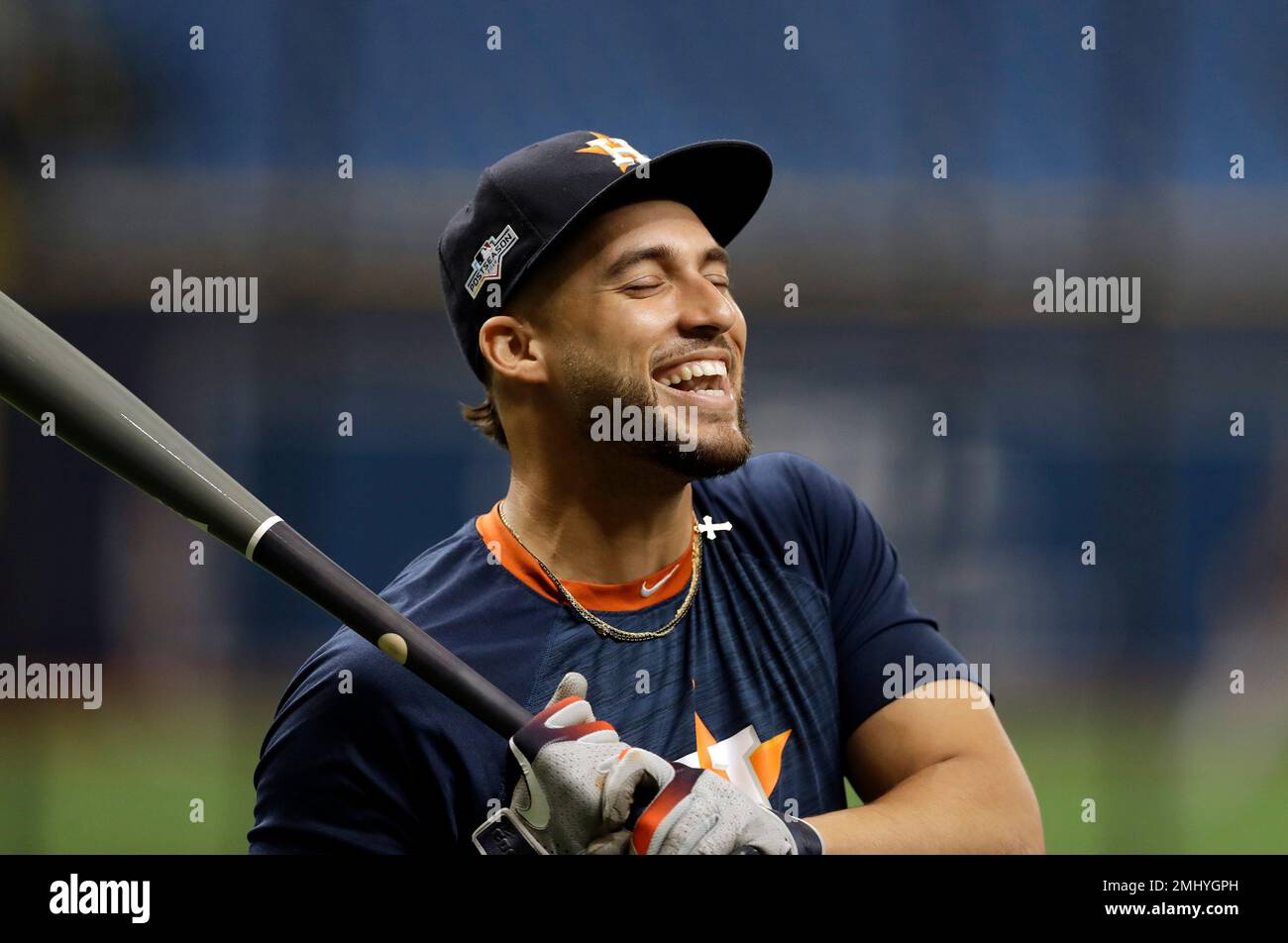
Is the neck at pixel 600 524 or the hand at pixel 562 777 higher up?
the neck at pixel 600 524

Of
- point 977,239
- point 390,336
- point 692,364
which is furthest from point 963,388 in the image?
point 692,364

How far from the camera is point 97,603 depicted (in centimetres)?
341

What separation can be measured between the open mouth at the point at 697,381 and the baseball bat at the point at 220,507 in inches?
18.5

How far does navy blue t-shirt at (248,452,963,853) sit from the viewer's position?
4.79ft

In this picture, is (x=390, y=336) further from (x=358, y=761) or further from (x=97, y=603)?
(x=358, y=761)

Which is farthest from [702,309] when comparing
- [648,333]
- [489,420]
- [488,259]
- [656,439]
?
[489,420]

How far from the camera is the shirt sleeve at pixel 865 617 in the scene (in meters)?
1.64

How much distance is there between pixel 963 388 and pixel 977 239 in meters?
0.46

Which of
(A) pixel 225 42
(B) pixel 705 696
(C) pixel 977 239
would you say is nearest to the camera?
(B) pixel 705 696

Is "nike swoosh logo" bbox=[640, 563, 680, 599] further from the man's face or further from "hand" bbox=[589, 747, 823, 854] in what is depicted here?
"hand" bbox=[589, 747, 823, 854]

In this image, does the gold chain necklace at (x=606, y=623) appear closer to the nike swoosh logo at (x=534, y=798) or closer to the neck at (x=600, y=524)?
the neck at (x=600, y=524)

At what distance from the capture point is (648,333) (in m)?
1.62

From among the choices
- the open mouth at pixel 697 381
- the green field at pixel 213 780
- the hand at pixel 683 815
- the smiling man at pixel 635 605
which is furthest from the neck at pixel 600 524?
the green field at pixel 213 780

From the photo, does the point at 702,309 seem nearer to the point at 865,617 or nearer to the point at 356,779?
the point at 865,617
